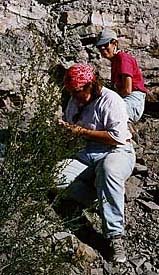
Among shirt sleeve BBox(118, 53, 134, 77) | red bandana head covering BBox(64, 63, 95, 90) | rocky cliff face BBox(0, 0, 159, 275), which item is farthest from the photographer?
shirt sleeve BBox(118, 53, 134, 77)

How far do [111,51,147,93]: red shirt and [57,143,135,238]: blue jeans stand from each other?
1006mm

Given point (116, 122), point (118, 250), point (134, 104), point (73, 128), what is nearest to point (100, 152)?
point (116, 122)

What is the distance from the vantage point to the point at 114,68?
5.59m

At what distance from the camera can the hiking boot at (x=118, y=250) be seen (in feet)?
14.4

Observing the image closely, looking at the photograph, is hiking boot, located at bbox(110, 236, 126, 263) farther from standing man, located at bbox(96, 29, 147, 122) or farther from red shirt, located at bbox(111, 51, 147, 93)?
red shirt, located at bbox(111, 51, 147, 93)

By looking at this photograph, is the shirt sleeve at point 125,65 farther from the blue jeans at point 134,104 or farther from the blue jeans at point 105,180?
the blue jeans at point 105,180

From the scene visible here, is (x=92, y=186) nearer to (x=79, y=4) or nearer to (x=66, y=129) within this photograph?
(x=66, y=129)

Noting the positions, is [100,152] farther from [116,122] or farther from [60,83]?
[60,83]

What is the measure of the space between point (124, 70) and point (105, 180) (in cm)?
138

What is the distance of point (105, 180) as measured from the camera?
14.6 feet

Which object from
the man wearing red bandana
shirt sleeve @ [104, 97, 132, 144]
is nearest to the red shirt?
the man wearing red bandana

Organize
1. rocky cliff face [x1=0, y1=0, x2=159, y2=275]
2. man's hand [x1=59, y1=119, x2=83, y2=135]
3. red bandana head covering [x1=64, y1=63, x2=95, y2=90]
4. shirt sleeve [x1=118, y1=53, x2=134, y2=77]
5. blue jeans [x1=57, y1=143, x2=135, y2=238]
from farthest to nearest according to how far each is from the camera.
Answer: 1. shirt sleeve [x1=118, y1=53, x2=134, y2=77]
2. red bandana head covering [x1=64, y1=63, x2=95, y2=90]
3. blue jeans [x1=57, y1=143, x2=135, y2=238]
4. man's hand [x1=59, y1=119, x2=83, y2=135]
5. rocky cliff face [x1=0, y1=0, x2=159, y2=275]

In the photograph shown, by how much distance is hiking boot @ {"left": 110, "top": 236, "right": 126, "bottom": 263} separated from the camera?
4.38m

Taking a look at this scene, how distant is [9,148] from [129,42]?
11.8ft
